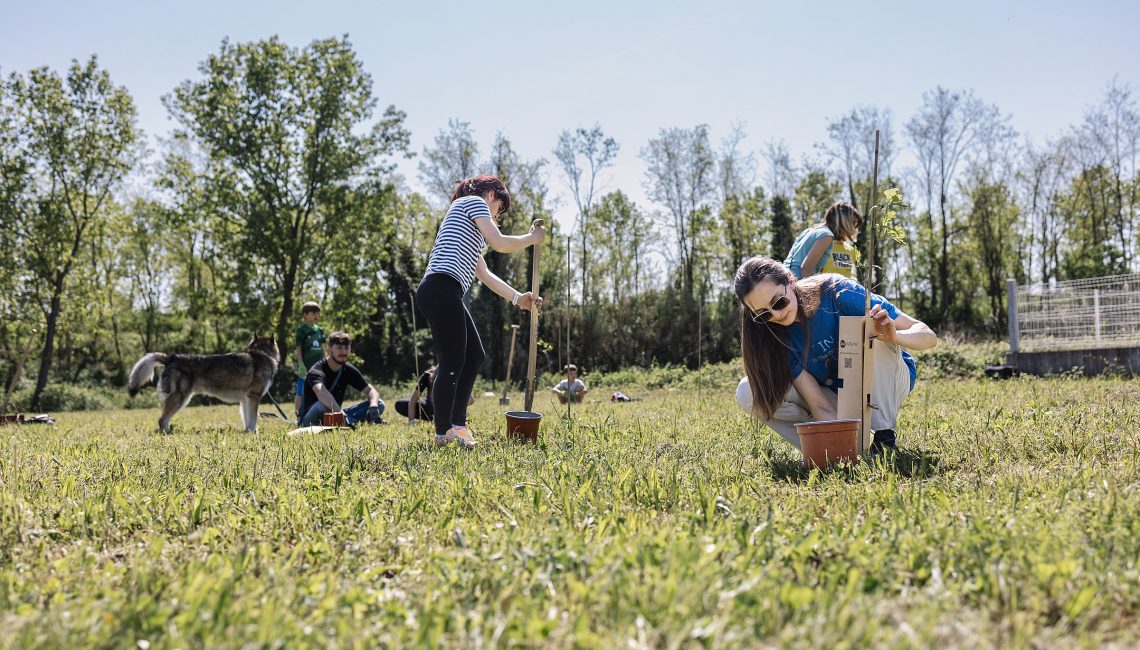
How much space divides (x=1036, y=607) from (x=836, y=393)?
2196 mm

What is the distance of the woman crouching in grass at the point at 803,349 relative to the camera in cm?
369

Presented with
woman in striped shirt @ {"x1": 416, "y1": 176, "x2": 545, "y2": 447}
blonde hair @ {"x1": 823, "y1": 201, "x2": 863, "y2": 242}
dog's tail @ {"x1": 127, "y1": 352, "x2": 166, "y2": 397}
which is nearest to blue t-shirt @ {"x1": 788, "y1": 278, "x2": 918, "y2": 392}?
woman in striped shirt @ {"x1": 416, "y1": 176, "x2": 545, "y2": 447}

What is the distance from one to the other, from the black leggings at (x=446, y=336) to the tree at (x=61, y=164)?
2255cm

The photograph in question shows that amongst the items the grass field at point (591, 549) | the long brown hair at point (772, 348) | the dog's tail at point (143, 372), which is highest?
the long brown hair at point (772, 348)

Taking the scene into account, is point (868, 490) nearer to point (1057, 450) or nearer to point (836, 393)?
point (836, 393)

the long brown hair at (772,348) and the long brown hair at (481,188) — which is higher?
the long brown hair at (481,188)

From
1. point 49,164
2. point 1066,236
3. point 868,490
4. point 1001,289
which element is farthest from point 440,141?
point 868,490

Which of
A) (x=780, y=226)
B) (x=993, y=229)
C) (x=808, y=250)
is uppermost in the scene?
(x=993, y=229)

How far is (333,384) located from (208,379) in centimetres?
148

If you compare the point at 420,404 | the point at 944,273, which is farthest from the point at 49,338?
the point at 944,273

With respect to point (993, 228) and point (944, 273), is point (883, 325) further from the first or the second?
point (993, 228)

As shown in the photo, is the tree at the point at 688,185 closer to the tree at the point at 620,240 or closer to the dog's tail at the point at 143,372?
the tree at the point at 620,240

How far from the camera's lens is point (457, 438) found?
15.6ft

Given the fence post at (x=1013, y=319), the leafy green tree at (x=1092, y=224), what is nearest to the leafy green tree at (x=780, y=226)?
the leafy green tree at (x=1092, y=224)
